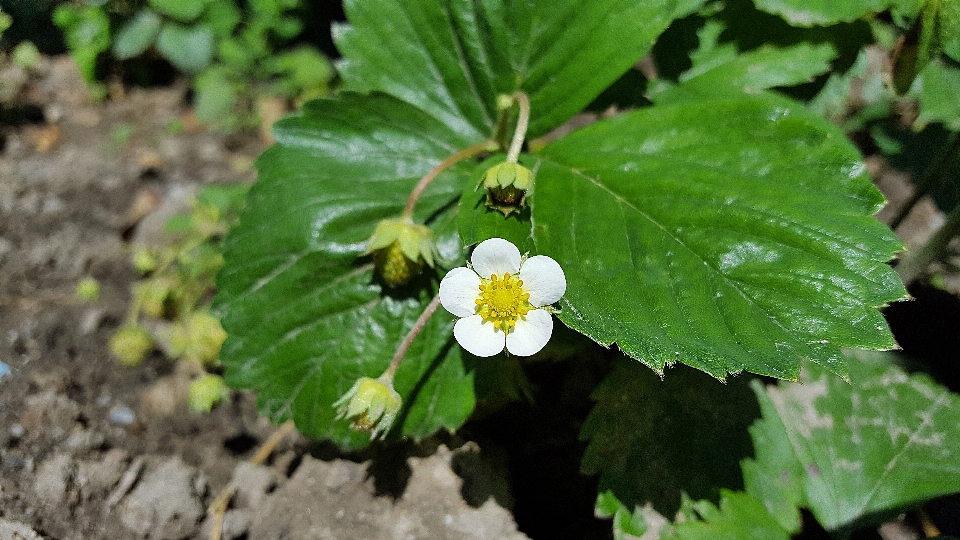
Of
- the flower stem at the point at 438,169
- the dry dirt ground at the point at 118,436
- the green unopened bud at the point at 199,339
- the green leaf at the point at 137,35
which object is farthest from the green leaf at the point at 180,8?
the flower stem at the point at 438,169

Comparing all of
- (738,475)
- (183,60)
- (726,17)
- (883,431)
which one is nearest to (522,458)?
(738,475)

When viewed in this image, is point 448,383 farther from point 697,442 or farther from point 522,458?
point 697,442

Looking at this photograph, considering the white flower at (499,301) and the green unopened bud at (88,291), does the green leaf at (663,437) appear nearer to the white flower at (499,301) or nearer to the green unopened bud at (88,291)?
the white flower at (499,301)

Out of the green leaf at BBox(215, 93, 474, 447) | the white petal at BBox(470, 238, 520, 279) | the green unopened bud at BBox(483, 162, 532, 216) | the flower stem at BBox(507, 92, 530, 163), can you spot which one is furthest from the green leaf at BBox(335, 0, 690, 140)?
the white petal at BBox(470, 238, 520, 279)

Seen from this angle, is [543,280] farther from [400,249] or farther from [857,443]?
[857,443]

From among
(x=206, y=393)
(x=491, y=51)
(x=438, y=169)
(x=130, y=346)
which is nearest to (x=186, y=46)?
(x=130, y=346)

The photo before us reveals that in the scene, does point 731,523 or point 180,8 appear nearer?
point 731,523
